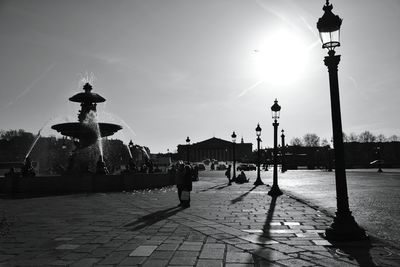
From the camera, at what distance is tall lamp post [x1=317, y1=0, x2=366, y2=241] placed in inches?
281

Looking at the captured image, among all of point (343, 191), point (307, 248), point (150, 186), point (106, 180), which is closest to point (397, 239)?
point (343, 191)

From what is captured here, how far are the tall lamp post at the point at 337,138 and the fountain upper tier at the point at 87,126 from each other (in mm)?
18912

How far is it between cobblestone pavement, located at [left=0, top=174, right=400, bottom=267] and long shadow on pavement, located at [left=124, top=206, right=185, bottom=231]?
0.02m

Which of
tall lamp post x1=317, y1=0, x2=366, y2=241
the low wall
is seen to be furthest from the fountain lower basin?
tall lamp post x1=317, y1=0, x2=366, y2=241

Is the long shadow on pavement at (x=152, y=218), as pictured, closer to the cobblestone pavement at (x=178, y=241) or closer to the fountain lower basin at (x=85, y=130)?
the cobblestone pavement at (x=178, y=241)

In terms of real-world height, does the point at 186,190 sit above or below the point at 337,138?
below

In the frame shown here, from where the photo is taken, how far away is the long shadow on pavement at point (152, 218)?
8.92 meters

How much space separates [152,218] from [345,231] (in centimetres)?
521

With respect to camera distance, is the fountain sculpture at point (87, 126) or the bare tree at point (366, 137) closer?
the fountain sculpture at point (87, 126)

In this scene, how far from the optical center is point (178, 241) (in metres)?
7.04

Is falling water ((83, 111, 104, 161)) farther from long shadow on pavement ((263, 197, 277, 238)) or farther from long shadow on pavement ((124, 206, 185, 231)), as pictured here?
long shadow on pavement ((263, 197, 277, 238))

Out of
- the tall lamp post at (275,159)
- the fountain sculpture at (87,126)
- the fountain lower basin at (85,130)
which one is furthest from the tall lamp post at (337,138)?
the fountain lower basin at (85,130)

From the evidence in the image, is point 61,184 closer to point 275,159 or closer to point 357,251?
point 275,159

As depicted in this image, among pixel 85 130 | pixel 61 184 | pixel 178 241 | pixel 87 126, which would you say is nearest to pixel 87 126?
pixel 87 126
